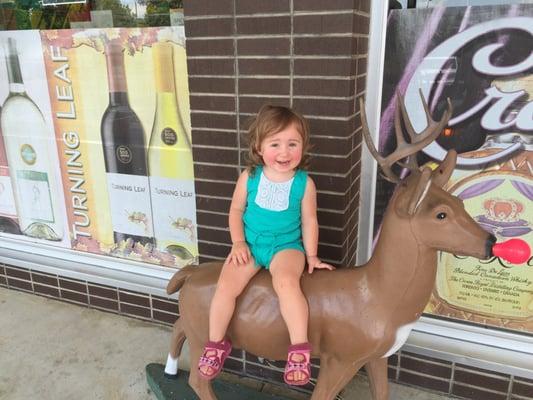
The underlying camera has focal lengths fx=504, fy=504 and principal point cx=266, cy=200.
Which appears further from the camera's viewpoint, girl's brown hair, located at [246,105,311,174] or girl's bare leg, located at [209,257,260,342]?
girl's bare leg, located at [209,257,260,342]

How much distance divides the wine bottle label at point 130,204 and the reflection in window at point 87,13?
1037 millimetres

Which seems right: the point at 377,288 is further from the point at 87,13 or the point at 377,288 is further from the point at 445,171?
the point at 87,13

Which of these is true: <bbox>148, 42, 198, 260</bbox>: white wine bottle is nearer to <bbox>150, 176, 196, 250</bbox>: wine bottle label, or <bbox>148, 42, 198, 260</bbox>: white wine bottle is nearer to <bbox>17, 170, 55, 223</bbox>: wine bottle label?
<bbox>150, 176, 196, 250</bbox>: wine bottle label

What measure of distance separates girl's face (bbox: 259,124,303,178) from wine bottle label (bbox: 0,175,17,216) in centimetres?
281

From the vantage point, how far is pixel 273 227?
7.27 ft

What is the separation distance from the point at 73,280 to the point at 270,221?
90.1 inches

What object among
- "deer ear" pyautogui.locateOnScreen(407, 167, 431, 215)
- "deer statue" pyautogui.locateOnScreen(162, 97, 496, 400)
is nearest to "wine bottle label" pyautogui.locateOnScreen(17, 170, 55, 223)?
"deer statue" pyautogui.locateOnScreen(162, 97, 496, 400)

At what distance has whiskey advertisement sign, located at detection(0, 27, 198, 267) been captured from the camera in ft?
10.7

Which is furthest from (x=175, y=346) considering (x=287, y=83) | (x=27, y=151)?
(x=27, y=151)

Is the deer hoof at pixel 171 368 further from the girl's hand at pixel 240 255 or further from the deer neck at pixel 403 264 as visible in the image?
the deer neck at pixel 403 264

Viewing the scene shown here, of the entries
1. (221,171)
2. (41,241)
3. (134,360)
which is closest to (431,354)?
(221,171)

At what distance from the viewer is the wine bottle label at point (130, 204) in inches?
140

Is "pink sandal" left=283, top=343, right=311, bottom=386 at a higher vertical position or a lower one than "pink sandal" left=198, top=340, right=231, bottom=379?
higher

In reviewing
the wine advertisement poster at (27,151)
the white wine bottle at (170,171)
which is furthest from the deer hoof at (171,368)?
the wine advertisement poster at (27,151)
